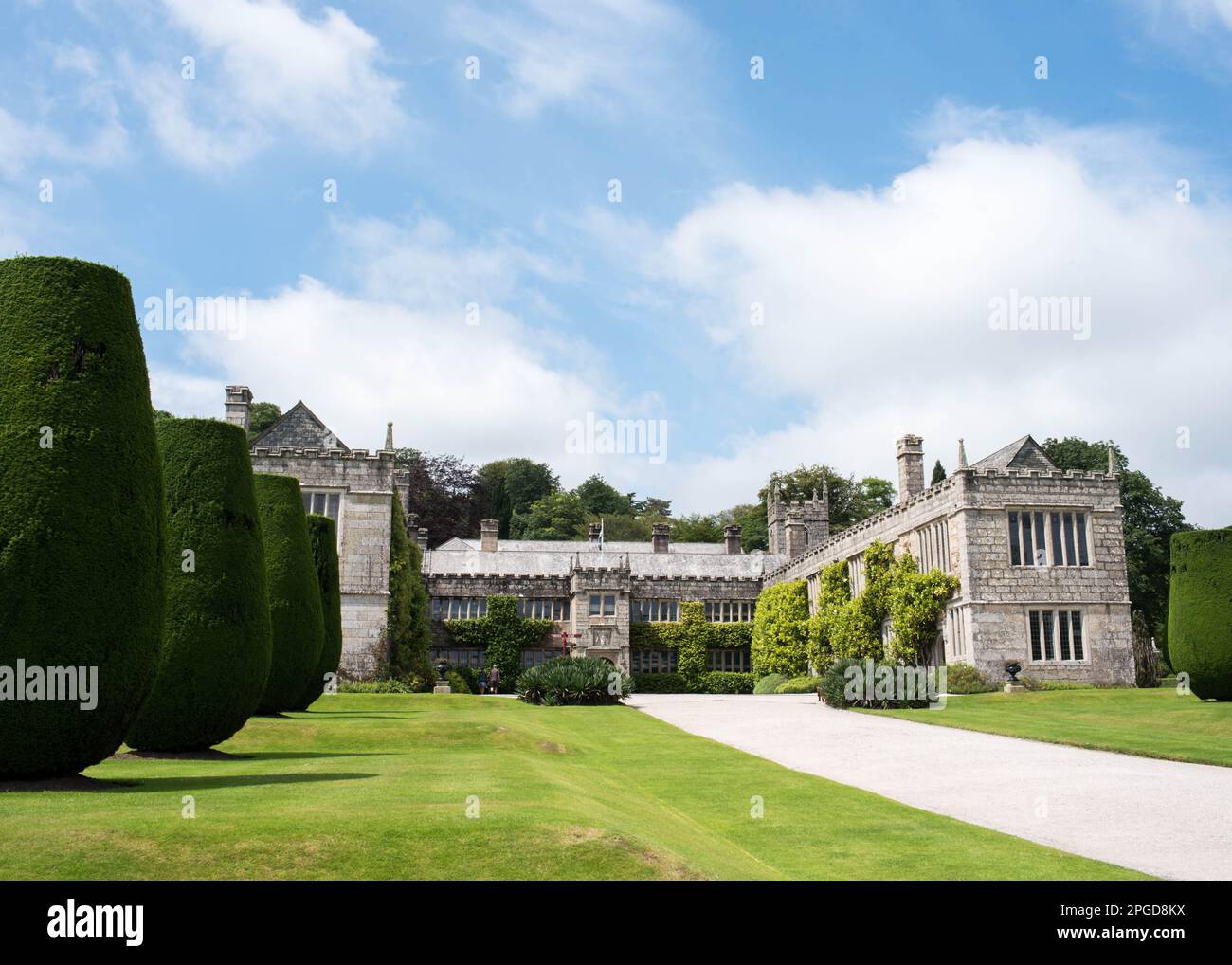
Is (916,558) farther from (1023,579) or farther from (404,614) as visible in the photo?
(404,614)

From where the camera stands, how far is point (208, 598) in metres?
15.0

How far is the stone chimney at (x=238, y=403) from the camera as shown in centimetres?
4156

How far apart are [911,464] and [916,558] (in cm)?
439

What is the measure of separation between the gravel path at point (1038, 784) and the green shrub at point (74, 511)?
9.01m

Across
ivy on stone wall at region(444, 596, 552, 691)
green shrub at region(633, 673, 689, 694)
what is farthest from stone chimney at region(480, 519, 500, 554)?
green shrub at region(633, 673, 689, 694)

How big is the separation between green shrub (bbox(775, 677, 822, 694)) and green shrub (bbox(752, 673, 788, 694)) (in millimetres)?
1233

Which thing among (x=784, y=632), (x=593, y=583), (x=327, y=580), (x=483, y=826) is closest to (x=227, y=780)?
(x=483, y=826)

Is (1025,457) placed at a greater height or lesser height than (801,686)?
greater

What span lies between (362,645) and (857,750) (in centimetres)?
2563

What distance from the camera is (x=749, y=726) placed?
24266 mm

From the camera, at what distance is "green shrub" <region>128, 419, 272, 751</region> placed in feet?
47.8

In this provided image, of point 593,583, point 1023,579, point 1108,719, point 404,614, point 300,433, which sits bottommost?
point 1108,719

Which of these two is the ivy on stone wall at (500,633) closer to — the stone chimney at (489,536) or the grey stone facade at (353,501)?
the stone chimney at (489,536)
